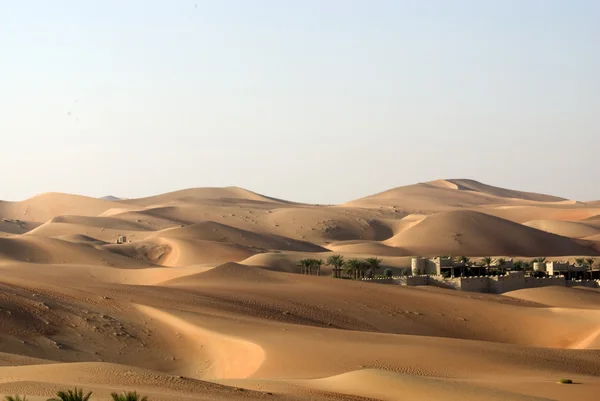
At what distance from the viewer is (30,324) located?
29875 millimetres

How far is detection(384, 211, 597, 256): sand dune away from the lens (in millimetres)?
91750

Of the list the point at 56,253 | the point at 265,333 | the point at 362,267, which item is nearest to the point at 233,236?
the point at 56,253

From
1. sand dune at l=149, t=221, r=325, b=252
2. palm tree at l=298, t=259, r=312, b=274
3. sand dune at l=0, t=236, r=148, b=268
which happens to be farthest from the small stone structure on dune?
sand dune at l=149, t=221, r=325, b=252

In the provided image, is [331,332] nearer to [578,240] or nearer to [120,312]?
[120,312]

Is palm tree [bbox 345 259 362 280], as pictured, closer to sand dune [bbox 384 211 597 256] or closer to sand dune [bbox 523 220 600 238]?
sand dune [bbox 384 211 597 256]

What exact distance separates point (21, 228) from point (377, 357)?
311 ft

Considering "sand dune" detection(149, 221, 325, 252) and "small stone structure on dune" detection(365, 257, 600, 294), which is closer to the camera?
"small stone structure on dune" detection(365, 257, 600, 294)

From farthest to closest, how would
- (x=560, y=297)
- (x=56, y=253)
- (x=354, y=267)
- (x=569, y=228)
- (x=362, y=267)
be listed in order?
(x=569, y=228), (x=56, y=253), (x=362, y=267), (x=354, y=267), (x=560, y=297)

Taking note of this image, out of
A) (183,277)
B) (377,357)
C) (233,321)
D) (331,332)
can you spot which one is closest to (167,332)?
(233,321)

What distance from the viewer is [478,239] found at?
9469cm

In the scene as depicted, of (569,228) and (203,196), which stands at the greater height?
(203,196)

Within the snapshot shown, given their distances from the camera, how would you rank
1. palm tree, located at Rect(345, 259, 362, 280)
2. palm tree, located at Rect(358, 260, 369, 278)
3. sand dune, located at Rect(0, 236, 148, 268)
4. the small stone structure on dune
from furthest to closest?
sand dune, located at Rect(0, 236, 148, 268)
palm tree, located at Rect(358, 260, 369, 278)
palm tree, located at Rect(345, 259, 362, 280)
the small stone structure on dune

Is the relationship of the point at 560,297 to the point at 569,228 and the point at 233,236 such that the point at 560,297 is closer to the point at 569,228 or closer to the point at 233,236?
the point at 233,236

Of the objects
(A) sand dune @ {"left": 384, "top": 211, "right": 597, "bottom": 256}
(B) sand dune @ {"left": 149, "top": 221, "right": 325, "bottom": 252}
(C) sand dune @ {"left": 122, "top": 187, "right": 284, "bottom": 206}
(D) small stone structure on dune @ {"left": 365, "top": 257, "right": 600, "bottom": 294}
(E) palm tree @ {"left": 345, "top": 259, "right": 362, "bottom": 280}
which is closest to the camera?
(D) small stone structure on dune @ {"left": 365, "top": 257, "right": 600, "bottom": 294}
